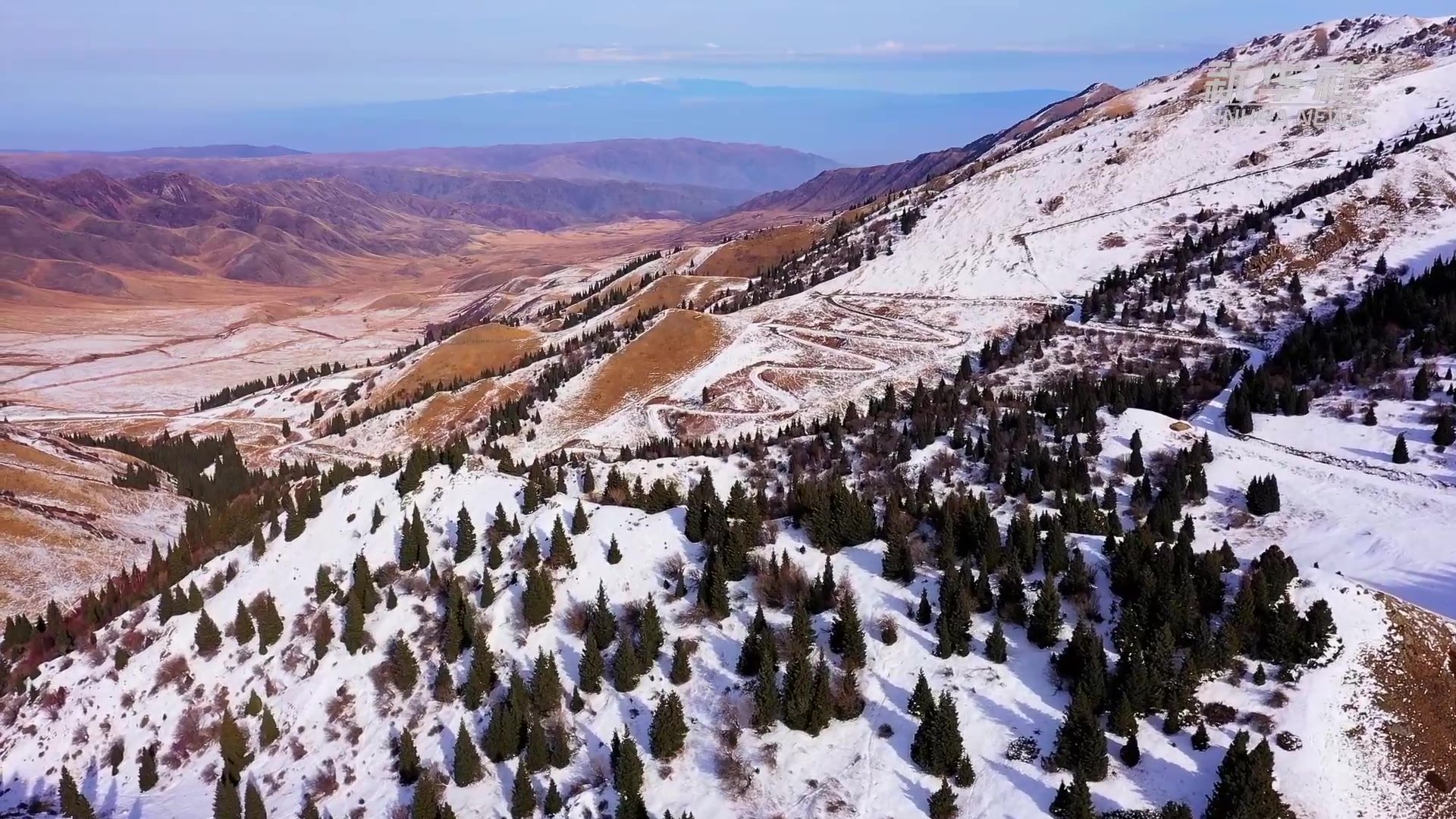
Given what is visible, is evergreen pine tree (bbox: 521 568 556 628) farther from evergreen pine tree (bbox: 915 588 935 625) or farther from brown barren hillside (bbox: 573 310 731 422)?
brown barren hillside (bbox: 573 310 731 422)

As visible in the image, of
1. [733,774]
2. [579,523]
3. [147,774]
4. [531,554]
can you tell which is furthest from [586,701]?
[147,774]

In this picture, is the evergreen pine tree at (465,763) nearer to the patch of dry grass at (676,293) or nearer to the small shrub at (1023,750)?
the small shrub at (1023,750)

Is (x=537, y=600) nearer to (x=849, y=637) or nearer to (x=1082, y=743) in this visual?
(x=849, y=637)

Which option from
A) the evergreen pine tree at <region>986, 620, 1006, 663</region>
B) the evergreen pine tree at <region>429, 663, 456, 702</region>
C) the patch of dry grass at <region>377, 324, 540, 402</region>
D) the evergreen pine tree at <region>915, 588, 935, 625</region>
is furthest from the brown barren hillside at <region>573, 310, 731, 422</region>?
the evergreen pine tree at <region>986, 620, 1006, 663</region>

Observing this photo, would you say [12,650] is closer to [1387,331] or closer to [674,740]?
[674,740]

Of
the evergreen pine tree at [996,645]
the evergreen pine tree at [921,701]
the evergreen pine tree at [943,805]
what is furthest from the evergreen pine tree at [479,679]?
the evergreen pine tree at [996,645]

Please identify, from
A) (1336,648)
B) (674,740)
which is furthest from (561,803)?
(1336,648)

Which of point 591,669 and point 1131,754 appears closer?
point 1131,754
